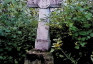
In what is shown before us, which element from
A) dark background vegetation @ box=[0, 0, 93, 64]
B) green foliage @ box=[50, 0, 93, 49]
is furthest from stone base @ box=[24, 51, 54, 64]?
green foliage @ box=[50, 0, 93, 49]

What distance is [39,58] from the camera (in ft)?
9.05

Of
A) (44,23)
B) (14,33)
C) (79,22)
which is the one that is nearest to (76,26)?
(79,22)

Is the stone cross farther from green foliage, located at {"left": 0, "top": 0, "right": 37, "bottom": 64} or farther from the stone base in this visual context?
green foliage, located at {"left": 0, "top": 0, "right": 37, "bottom": 64}

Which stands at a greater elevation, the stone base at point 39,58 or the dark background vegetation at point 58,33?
the dark background vegetation at point 58,33

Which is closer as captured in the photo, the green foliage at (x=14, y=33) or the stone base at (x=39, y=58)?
the stone base at (x=39, y=58)

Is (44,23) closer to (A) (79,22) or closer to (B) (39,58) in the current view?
(B) (39,58)

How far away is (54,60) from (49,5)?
42.8 inches

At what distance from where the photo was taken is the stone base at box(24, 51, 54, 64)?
272 centimetres

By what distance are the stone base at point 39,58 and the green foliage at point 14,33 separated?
66cm

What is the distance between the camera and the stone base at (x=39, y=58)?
2.72 meters

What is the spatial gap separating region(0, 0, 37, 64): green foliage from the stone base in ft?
2.16

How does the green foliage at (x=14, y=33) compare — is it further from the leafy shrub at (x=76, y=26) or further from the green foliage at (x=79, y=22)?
the green foliage at (x=79, y=22)

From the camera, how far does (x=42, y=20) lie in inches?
118

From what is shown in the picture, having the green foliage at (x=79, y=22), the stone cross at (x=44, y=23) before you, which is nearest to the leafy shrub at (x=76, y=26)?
the green foliage at (x=79, y=22)
